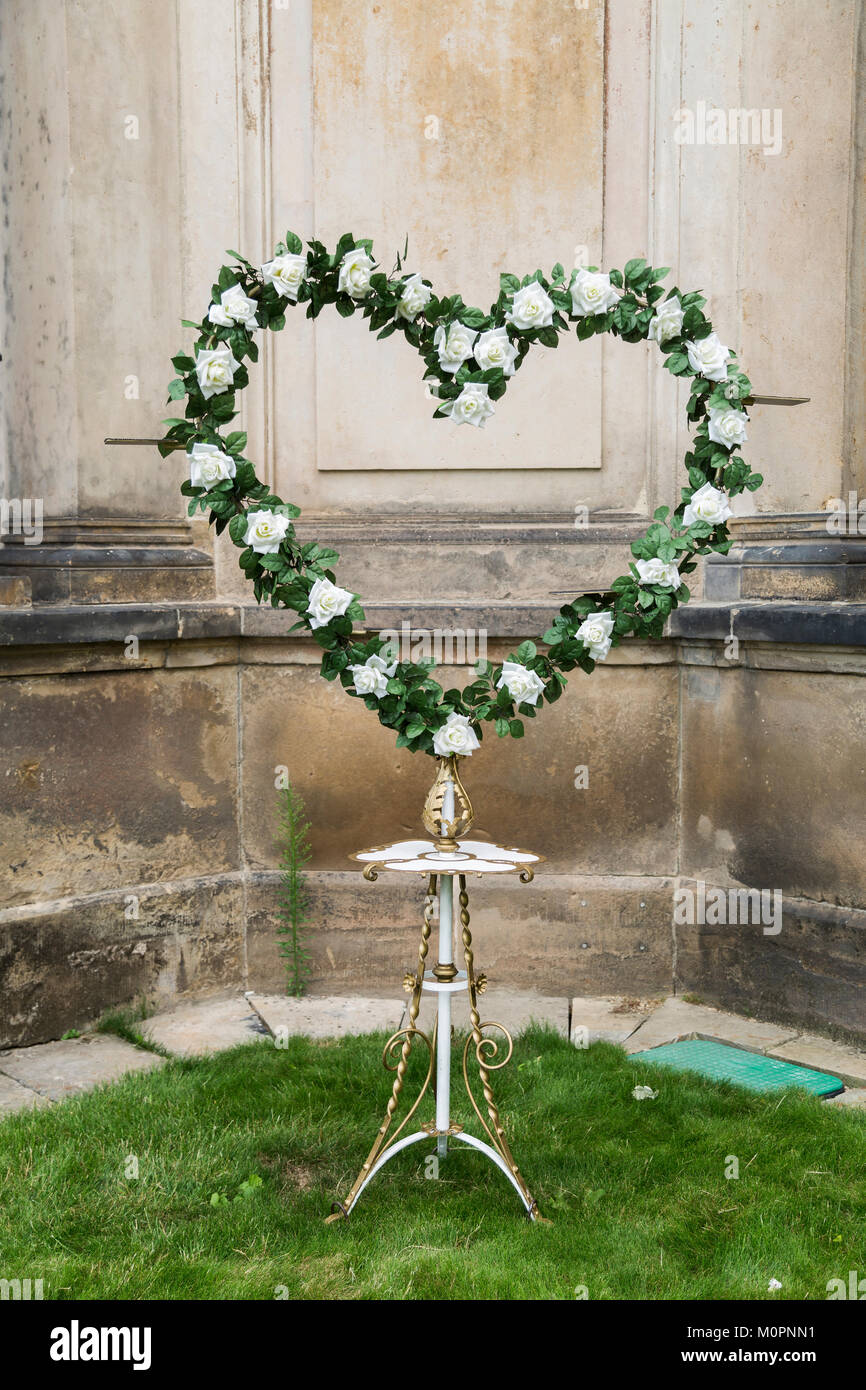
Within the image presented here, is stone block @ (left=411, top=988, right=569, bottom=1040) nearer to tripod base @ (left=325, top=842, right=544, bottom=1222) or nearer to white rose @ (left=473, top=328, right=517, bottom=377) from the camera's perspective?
tripod base @ (left=325, top=842, right=544, bottom=1222)

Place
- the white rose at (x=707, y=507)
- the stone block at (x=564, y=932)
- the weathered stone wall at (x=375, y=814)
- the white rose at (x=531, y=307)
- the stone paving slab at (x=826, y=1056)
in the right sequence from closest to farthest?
1. the white rose at (x=531, y=307)
2. the white rose at (x=707, y=507)
3. the stone paving slab at (x=826, y=1056)
4. the weathered stone wall at (x=375, y=814)
5. the stone block at (x=564, y=932)

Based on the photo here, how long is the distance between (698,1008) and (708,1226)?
1.84m

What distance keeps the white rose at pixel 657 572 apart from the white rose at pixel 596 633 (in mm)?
135

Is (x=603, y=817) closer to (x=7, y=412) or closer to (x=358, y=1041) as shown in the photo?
(x=358, y=1041)

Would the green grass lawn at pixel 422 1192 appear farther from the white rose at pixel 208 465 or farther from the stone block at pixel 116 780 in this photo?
the white rose at pixel 208 465

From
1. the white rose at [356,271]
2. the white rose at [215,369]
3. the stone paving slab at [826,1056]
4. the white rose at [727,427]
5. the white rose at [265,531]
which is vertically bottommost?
the stone paving slab at [826,1056]

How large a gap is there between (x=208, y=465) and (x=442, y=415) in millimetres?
578

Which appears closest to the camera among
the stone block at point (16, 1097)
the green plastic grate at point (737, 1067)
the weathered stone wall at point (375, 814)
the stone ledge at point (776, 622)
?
the stone block at point (16, 1097)

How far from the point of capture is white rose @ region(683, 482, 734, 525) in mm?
3414

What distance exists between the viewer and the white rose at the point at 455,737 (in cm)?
335

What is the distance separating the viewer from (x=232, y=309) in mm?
3258

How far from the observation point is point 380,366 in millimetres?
5289

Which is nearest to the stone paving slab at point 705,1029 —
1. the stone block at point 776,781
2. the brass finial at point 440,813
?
the stone block at point 776,781

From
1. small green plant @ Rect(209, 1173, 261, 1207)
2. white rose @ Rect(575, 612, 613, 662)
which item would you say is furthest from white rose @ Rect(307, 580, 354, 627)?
small green plant @ Rect(209, 1173, 261, 1207)
